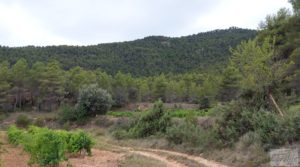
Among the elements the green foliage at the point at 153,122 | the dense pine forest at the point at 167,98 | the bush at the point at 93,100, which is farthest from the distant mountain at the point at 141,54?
the green foliage at the point at 153,122

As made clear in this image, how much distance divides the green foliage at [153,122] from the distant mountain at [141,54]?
6208cm

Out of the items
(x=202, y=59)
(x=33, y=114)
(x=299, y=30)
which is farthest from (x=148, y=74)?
(x=299, y=30)

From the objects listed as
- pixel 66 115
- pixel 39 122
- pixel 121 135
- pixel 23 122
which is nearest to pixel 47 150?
pixel 121 135

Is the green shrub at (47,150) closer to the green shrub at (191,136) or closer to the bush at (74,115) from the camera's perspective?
the green shrub at (191,136)

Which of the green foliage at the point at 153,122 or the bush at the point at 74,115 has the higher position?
the green foliage at the point at 153,122

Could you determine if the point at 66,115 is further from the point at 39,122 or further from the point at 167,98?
the point at 167,98

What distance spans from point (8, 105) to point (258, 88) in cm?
5478

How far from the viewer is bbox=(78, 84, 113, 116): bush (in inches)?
2066

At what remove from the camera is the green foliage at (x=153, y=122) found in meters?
31.0

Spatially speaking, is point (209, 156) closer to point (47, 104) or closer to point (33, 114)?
point (33, 114)

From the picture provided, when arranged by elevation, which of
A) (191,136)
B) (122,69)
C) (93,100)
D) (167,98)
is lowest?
(167,98)

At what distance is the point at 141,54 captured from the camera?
104812 mm

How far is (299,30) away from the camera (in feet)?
113

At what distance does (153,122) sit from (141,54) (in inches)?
2912
